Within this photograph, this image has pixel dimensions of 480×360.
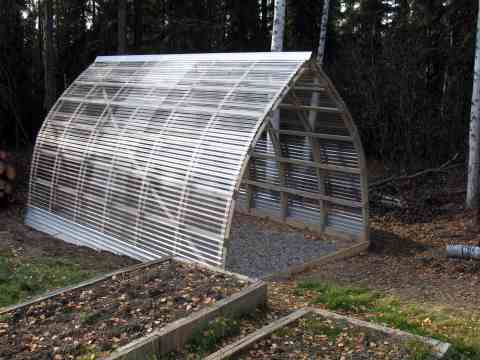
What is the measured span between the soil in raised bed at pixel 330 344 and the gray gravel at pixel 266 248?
119 inches

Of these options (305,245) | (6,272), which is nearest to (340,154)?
(305,245)

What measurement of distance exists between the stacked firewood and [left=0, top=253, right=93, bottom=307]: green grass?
A: 4.01m

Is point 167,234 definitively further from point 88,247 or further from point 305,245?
point 305,245

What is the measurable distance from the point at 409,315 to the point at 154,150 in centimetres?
407

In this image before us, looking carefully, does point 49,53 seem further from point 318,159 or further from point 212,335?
point 212,335

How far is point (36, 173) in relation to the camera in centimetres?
1038

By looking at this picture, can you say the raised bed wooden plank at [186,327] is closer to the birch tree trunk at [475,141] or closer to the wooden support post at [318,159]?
the wooden support post at [318,159]

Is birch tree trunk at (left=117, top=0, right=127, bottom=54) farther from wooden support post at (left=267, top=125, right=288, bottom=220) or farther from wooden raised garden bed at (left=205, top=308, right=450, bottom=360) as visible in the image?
wooden raised garden bed at (left=205, top=308, right=450, bottom=360)

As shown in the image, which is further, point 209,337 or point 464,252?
point 464,252

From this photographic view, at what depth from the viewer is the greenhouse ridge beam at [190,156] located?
692 centimetres

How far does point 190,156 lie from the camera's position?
7.23 metres

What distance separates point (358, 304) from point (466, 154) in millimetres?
8633

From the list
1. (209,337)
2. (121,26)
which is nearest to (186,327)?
(209,337)

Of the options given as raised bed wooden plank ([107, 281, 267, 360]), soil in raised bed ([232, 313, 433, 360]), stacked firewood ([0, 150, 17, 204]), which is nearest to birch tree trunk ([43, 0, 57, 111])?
stacked firewood ([0, 150, 17, 204])
